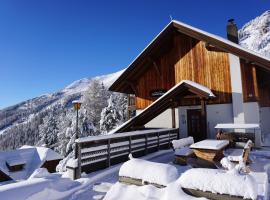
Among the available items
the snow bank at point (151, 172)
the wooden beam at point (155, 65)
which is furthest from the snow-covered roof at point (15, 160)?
the snow bank at point (151, 172)

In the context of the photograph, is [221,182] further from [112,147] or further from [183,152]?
[112,147]

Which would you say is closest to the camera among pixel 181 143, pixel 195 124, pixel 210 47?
pixel 181 143

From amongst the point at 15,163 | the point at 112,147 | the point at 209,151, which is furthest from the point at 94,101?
the point at 209,151

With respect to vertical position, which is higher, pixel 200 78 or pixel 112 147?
pixel 200 78

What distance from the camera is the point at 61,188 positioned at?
5902 mm

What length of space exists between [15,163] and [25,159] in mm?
2011

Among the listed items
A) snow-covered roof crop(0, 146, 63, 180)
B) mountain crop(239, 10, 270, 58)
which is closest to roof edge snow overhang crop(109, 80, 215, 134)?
snow-covered roof crop(0, 146, 63, 180)

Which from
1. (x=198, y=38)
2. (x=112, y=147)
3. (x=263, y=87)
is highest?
(x=198, y=38)

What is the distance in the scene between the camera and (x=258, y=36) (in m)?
144

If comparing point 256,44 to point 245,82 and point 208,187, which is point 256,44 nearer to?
point 245,82

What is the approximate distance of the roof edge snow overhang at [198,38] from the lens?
1277cm

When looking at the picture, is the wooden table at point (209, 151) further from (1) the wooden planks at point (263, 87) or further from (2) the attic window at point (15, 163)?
(2) the attic window at point (15, 163)

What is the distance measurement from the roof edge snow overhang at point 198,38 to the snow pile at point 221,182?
1027 centimetres

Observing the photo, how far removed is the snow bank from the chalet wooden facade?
908 cm
